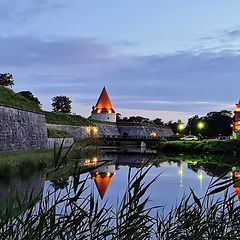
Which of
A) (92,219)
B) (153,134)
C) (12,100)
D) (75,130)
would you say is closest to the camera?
(92,219)

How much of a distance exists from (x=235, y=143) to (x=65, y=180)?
40.8 metres

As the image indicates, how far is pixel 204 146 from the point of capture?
48.3 metres

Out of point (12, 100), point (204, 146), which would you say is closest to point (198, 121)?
point (204, 146)

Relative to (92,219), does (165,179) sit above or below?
below

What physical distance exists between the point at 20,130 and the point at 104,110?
64.6m

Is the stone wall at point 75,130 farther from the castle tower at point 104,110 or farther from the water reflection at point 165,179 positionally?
the castle tower at point 104,110

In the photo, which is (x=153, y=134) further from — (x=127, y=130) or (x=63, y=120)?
(x=63, y=120)

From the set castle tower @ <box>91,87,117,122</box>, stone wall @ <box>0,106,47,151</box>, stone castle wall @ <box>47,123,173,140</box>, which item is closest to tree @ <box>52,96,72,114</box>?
castle tower @ <box>91,87,117,122</box>

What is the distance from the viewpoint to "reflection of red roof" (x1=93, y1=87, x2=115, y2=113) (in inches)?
3775

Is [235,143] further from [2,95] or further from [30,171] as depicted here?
[30,171]

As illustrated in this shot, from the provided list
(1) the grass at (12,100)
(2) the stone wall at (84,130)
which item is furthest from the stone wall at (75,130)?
(1) the grass at (12,100)

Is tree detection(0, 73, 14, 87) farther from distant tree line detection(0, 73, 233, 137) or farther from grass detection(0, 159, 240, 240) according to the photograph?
grass detection(0, 159, 240, 240)

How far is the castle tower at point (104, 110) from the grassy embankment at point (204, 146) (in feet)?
136

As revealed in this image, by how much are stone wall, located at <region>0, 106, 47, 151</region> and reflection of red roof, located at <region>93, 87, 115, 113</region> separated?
56.9 m
